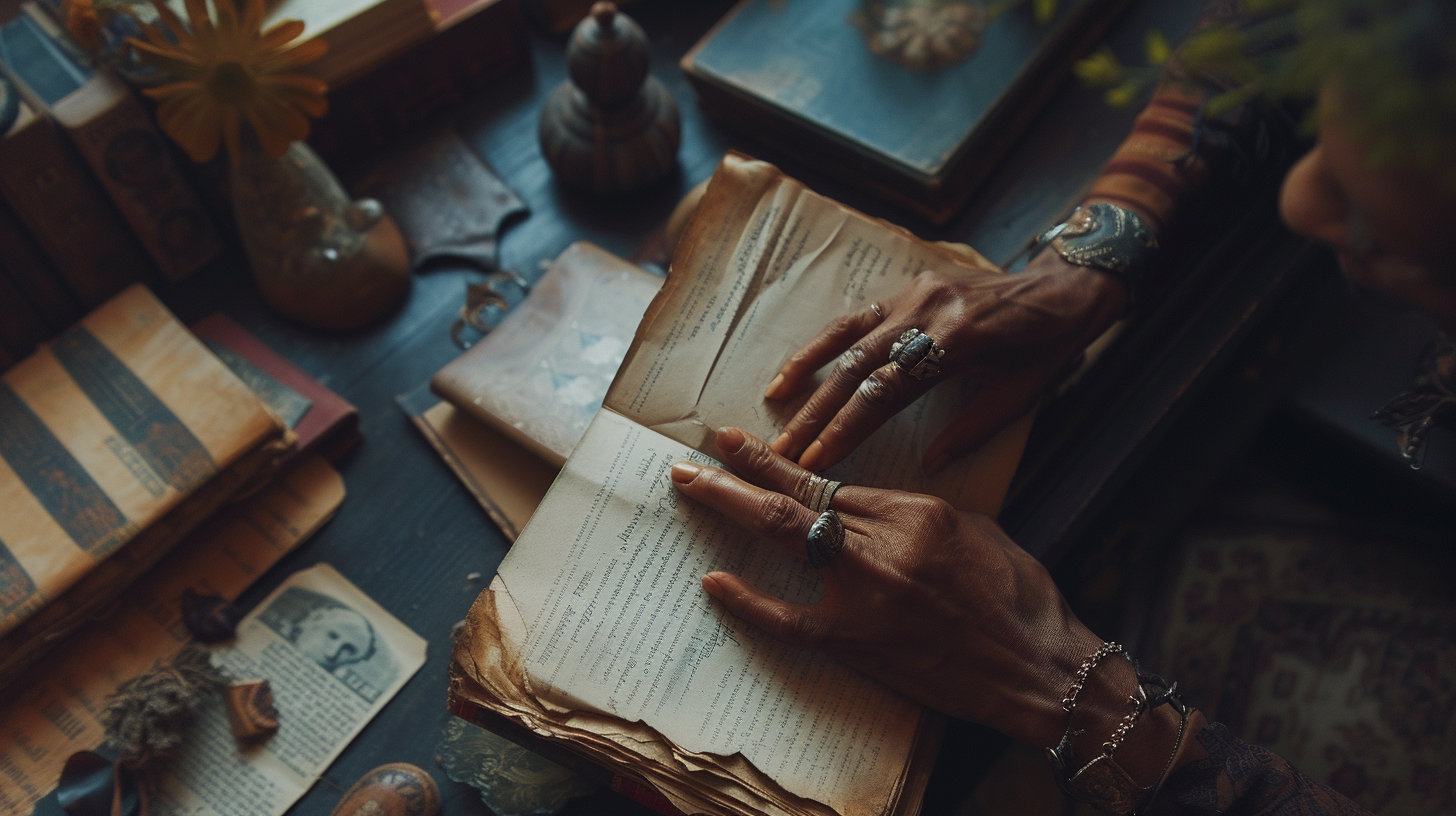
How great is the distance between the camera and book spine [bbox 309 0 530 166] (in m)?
1.26

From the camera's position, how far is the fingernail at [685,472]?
32.5 inches

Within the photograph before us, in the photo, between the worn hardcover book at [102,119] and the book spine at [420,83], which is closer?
the worn hardcover book at [102,119]

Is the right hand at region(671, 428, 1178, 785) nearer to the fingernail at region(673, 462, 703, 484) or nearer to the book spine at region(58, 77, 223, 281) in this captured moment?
the fingernail at region(673, 462, 703, 484)

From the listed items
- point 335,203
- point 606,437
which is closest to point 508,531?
point 606,437

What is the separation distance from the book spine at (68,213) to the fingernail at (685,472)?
86cm

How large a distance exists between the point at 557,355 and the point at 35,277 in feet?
2.20

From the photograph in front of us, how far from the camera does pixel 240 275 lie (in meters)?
1.26

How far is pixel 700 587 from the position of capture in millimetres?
821

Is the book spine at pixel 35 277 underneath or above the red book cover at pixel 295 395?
above

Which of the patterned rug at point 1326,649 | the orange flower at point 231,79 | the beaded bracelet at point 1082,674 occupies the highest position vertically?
the orange flower at point 231,79

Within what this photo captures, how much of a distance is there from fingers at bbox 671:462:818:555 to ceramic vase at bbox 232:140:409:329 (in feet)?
2.00

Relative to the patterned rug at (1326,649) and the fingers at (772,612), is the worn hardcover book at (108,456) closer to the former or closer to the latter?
the fingers at (772,612)

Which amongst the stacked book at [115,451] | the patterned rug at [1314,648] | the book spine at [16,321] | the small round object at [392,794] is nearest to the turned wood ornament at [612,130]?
the stacked book at [115,451]

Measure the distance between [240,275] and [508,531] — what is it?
60 centimetres
